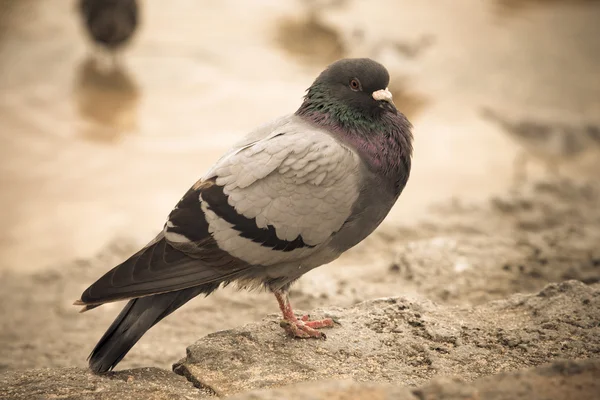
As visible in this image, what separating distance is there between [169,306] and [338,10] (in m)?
11.1

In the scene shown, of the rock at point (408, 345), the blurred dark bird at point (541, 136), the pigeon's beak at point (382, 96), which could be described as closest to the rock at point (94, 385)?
the rock at point (408, 345)

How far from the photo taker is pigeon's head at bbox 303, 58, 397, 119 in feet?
13.1

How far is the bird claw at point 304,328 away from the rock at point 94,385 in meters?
0.69

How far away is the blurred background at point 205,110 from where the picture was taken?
605 centimetres

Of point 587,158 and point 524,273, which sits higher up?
point 587,158

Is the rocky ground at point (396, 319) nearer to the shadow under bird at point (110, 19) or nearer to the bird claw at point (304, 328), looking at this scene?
the bird claw at point (304, 328)

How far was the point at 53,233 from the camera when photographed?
8.00 metres

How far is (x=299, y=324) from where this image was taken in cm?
384

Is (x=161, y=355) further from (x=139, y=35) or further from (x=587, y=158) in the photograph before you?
(x=139, y=35)

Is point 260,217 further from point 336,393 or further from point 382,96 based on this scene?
point 336,393

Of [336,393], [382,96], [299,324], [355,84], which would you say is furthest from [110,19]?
[336,393]

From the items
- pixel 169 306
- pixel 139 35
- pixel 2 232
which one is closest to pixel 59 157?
pixel 2 232

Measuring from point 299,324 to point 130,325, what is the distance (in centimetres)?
92

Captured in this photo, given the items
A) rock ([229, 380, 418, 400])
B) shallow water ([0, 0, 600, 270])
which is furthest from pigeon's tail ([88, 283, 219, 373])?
shallow water ([0, 0, 600, 270])
